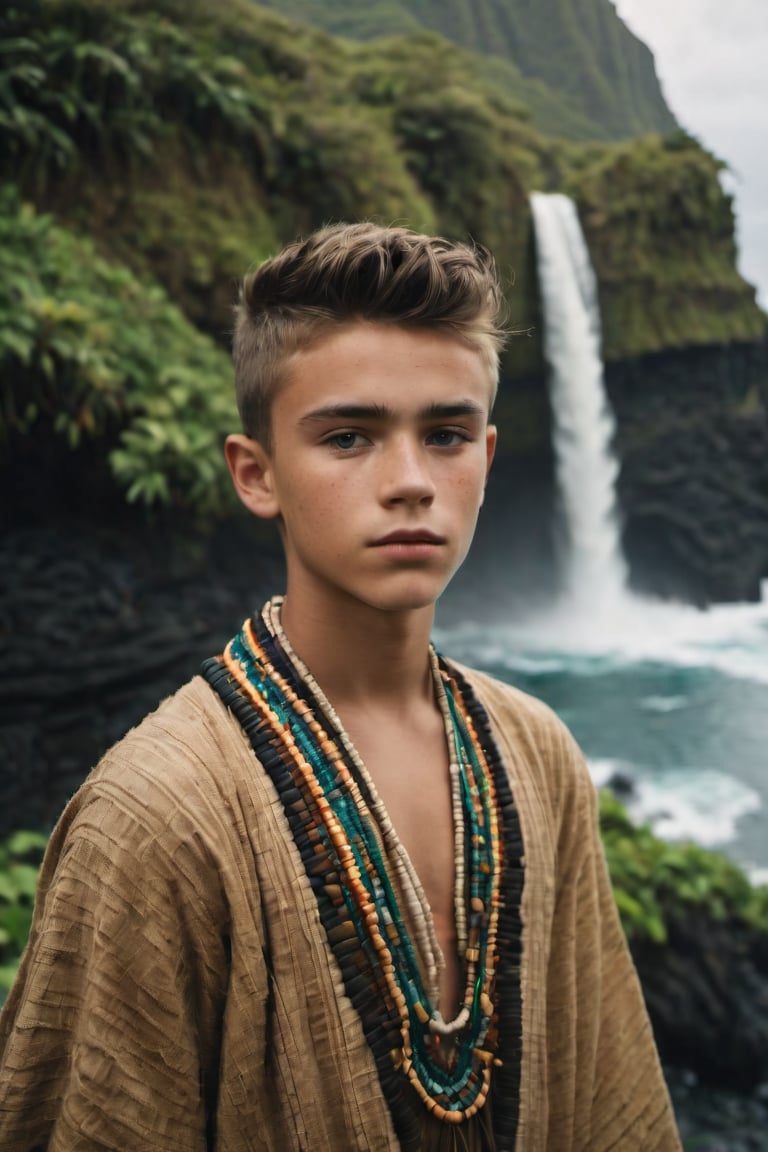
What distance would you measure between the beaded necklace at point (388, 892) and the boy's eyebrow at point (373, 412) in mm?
423

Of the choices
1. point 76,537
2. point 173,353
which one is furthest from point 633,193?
point 76,537

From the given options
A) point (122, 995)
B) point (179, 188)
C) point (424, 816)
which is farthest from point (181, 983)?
point (179, 188)

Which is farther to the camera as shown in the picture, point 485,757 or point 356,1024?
point 485,757

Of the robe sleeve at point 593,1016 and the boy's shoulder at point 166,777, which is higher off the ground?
the boy's shoulder at point 166,777

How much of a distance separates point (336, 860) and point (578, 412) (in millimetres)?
15538

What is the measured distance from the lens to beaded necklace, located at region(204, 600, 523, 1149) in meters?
1.44

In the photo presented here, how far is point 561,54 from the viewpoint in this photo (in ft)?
102

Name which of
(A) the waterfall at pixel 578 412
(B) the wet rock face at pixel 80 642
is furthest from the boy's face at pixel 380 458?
(A) the waterfall at pixel 578 412

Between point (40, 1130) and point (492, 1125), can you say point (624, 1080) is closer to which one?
point (492, 1125)

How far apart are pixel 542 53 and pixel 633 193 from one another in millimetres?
18282

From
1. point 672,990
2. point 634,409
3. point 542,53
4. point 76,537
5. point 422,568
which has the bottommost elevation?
point 672,990

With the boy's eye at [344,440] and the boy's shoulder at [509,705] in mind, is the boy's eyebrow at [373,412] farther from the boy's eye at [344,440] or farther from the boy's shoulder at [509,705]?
the boy's shoulder at [509,705]

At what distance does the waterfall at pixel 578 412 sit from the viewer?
1535 cm

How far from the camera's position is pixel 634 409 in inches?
699
